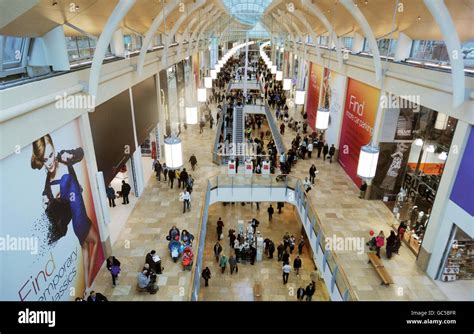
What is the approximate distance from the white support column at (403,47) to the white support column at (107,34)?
9.64 metres

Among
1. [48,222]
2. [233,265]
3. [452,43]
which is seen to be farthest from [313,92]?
[48,222]

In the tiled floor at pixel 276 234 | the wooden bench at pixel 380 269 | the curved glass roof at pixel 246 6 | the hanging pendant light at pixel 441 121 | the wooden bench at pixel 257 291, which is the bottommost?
the wooden bench at pixel 257 291

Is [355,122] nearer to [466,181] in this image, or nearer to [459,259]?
[466,181]

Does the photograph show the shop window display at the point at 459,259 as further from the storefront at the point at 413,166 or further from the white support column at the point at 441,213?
the storefront at the point at 413,166

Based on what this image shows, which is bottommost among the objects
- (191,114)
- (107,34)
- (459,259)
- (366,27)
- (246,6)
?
(459,259)

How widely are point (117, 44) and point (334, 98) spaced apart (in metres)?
11.6

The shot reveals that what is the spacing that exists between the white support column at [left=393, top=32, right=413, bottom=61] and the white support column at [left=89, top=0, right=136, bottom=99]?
31.6ft

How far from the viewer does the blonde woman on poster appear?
22.3ft

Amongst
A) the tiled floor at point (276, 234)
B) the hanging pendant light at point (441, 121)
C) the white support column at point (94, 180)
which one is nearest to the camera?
the white support column at point (94, 180)

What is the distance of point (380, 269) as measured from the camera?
30.9 feet

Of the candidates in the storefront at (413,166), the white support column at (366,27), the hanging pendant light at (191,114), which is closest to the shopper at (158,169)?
the hanging pendant light at (191,114)

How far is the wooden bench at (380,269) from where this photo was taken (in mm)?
9034
